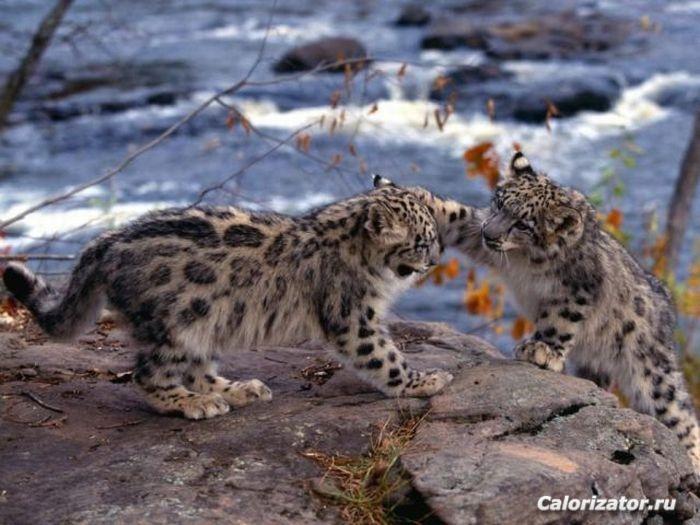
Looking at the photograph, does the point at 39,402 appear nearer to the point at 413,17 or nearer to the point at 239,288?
the point at 239,288

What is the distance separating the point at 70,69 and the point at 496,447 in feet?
59.5

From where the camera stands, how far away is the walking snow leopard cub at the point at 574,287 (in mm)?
7340

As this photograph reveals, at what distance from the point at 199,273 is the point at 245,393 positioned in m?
0.80

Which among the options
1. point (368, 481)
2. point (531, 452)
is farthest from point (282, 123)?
point (368, 481)

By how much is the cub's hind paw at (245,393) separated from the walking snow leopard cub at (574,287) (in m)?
1.51

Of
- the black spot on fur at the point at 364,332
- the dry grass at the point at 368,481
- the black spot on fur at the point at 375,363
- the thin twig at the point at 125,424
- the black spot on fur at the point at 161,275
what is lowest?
the thin twig at the point at 125,424

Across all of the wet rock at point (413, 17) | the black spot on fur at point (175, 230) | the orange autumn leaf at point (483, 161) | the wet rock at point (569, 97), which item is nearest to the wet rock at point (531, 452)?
the black spot on fur at point (175, 230)

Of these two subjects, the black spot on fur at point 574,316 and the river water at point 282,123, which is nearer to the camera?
the black spot on fur at point 574,316

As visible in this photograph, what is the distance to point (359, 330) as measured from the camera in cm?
669

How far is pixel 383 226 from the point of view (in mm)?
6766

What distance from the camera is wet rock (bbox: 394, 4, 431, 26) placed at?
2620 centimetres

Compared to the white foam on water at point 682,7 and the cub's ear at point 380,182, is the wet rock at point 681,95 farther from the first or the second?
the cub's ear at point 380,182

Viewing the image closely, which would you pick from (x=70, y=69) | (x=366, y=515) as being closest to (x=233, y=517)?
(x=366, y=515)

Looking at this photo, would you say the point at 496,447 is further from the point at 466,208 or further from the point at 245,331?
the point at 466,208
